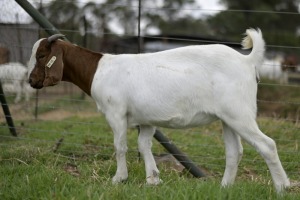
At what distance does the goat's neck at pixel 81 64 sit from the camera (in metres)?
4.82

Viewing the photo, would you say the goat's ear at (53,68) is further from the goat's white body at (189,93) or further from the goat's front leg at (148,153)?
the goat's front leg at (148,153)

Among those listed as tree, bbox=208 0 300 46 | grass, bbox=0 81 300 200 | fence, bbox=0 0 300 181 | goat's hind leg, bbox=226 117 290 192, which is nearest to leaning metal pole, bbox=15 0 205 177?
grass, bbox=0 81 300 200

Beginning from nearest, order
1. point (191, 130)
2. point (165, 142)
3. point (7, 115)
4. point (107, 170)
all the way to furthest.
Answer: point (107, 170), point (165, 142), point (7, 115), point (191, 130)

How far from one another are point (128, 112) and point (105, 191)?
105 cm

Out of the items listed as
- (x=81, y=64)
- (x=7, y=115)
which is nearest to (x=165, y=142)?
(x=81, y=64)

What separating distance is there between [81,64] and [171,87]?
1124 millimetres

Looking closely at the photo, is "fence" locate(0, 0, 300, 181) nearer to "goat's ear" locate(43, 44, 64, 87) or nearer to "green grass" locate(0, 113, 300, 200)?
"green grass" locate(0, 113, 300, 200)

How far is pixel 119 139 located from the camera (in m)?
4.62

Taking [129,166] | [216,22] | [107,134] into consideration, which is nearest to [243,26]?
[216,22]

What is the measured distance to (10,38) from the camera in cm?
700

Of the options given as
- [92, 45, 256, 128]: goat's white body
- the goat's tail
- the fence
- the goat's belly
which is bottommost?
the fence

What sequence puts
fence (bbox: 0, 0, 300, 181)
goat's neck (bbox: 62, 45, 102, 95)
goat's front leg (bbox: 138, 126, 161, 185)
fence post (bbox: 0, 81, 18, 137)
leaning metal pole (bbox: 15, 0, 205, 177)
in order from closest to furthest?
goat's front leg (bbox: 138, 126, 161, 185)
goat's neck (bbox: 62, 45, 102, 95)
leaning metal pole (bbox: 15, 0, 205, 177)
fence (bbox: 0, 0, 300, 181)
fence post (bbox: 0, 81, 18, 137)

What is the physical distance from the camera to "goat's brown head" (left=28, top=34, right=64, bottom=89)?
4.76 m

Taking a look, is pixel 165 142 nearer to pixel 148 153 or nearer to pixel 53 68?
pixel 148 153
